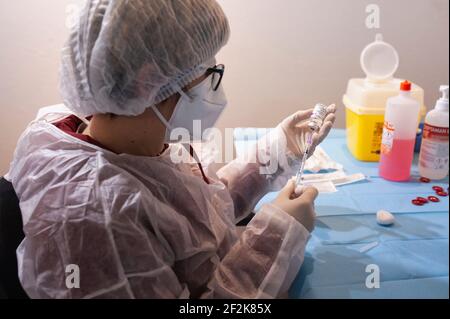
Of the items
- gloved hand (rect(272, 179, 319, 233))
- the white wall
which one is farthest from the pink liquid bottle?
the white wall

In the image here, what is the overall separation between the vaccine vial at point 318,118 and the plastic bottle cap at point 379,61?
317 mm

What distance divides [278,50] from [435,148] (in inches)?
34.6

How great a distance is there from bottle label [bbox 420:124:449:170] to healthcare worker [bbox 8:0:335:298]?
0.41m

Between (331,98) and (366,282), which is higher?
(331,98)

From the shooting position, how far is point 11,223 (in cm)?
73

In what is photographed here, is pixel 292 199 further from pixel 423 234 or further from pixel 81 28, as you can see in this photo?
pixel 81 28

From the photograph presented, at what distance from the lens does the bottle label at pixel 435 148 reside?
3.24 ft

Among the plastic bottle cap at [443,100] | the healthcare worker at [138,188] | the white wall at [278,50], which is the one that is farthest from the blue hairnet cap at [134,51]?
the white wall at [278,50]

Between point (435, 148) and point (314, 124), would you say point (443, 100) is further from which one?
point (314, 124)

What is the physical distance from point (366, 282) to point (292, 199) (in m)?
0.23

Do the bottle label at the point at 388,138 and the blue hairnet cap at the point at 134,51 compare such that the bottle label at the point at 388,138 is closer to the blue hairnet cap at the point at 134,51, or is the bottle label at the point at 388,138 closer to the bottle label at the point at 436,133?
the bottle label at the point at 436,133

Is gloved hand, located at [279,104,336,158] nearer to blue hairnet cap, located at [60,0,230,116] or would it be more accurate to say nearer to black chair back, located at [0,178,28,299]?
blue hairnet cap, located at [60,0,230,116]

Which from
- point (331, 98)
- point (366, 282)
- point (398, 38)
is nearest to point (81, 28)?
point (366, 282)

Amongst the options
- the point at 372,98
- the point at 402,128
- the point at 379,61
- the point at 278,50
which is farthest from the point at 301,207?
the point at 278,50
